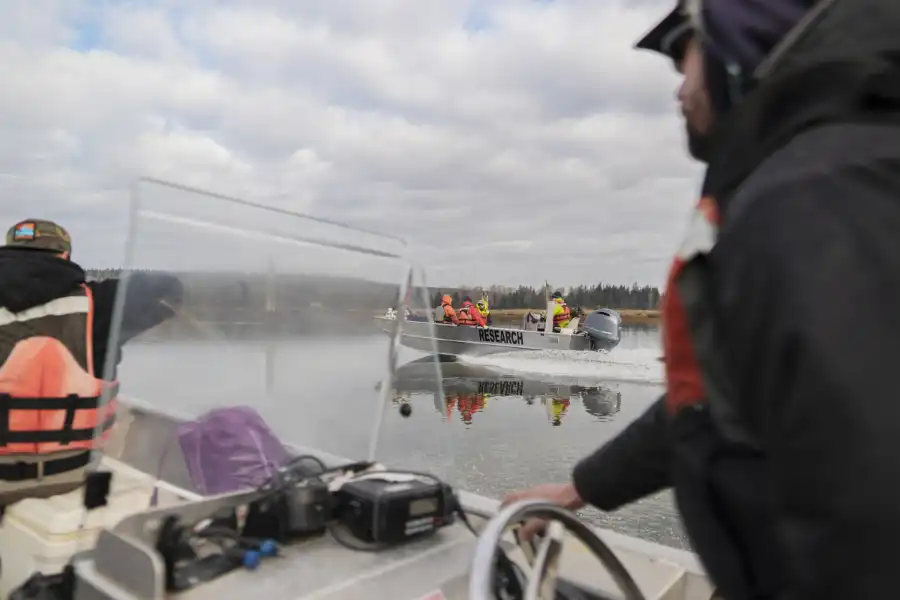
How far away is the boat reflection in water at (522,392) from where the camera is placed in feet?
39.9

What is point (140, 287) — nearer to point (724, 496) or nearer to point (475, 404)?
point (724, 496)

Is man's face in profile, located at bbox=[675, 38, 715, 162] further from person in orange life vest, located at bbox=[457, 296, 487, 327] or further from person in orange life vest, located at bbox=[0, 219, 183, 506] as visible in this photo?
person in orange life vest, located at bbox=[457, 296, 487, 327]

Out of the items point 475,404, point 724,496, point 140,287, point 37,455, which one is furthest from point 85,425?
point 475,404

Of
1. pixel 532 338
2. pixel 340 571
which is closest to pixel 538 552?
pixel 340 571

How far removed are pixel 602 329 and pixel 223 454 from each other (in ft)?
65.8

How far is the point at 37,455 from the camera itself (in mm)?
2451

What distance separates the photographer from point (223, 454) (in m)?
1.89

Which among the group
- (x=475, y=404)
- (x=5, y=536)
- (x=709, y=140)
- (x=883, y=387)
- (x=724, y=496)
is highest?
(x=709, y=140)

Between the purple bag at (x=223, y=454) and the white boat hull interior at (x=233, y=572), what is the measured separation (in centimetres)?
4

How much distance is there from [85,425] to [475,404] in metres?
10.7

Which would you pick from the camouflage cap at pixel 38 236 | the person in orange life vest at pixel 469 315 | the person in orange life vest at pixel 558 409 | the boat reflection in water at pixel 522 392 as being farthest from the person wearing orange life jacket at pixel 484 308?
the camouflage cap at pixel 38 236

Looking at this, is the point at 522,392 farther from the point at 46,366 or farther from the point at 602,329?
the point at 46,366

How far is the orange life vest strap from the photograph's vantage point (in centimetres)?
238

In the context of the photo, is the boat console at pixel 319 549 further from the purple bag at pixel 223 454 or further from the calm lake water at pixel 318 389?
the calm lake water at pixel 318 389
